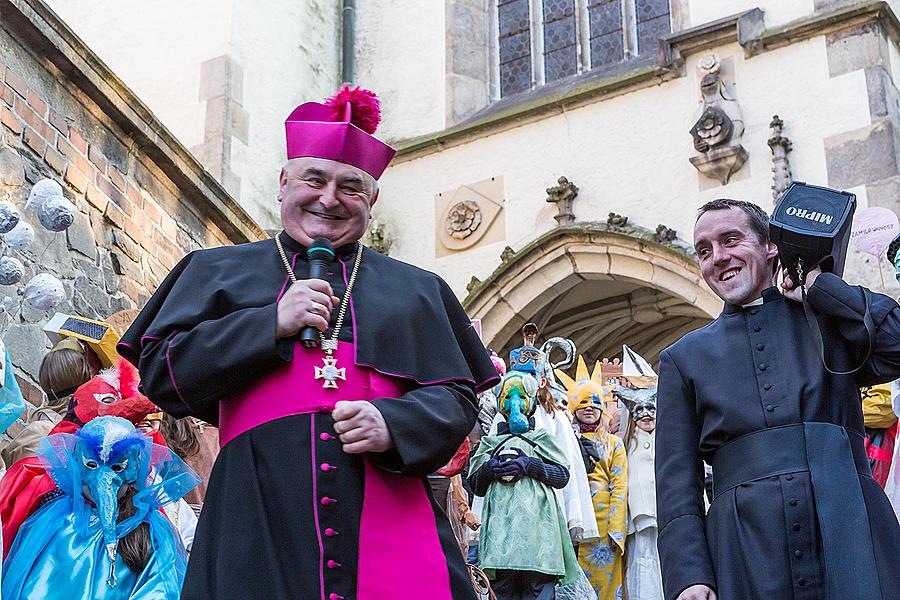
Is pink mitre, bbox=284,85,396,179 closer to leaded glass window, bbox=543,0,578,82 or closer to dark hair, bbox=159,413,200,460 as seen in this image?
dark hair, bbox=159,413,200,460

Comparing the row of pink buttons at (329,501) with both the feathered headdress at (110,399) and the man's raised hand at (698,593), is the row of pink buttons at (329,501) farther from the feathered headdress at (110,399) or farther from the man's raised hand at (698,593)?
the feathered headdress at (110,399)

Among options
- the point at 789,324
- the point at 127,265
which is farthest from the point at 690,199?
the point at 789,324

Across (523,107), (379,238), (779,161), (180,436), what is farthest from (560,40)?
(180,436)

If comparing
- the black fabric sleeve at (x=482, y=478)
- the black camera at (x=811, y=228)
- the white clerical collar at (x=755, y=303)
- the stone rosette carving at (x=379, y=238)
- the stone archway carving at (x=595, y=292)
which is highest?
the stone rosette carving at (x=379, y=238)

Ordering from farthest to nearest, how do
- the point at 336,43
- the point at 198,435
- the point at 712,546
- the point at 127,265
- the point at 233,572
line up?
the point at 336,43
the point at 127,265
the point at 198,435
the point at 712,546
the point at 233,572

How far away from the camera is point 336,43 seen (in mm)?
16875

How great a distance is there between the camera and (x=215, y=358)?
3.08 meters

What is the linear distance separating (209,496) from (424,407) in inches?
20.8

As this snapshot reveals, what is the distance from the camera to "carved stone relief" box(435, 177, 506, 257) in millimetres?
14719

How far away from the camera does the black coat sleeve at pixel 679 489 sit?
3.44 meters

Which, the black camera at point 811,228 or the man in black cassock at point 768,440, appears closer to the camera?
the man in black cassock at point 768,440

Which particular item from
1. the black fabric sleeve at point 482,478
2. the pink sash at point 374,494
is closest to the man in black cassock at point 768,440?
the pink sash at point 374,494

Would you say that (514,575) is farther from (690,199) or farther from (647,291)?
(647,291)

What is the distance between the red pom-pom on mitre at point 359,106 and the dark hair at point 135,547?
187 cm
